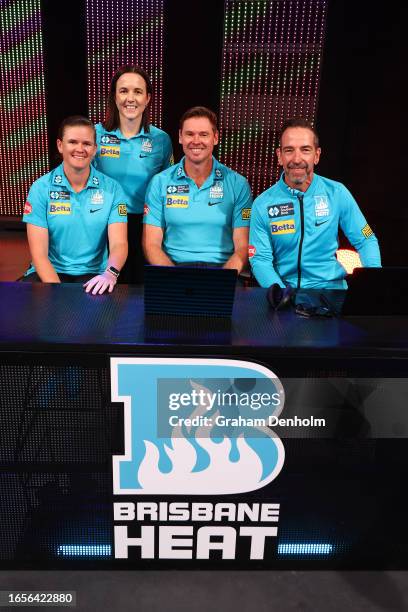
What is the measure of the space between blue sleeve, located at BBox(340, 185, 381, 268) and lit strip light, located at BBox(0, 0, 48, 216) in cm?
415

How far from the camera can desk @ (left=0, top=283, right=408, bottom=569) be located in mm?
1581

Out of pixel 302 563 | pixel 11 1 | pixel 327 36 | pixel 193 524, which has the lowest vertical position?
pixel 302 563

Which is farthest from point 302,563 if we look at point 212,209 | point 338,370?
point 212,209

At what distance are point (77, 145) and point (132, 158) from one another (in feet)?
1.83

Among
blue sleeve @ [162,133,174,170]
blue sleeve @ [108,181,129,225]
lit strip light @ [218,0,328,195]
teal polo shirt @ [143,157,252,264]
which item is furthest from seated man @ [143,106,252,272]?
lit strip light @ [218,0,328,195]

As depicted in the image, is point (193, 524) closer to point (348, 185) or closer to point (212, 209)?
point (212, 209)

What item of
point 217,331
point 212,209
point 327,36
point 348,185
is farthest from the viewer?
point 348,185

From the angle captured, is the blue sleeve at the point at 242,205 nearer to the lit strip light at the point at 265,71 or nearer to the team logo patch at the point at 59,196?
the team logo patch at the point at 59,196

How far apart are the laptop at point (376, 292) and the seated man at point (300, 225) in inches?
34.9

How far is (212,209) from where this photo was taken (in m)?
2.98

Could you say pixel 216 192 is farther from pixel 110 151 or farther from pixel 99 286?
pixel 99 286

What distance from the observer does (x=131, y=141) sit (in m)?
3.22

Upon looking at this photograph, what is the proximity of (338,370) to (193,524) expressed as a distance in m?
0.68

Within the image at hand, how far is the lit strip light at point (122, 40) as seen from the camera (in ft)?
17.4
